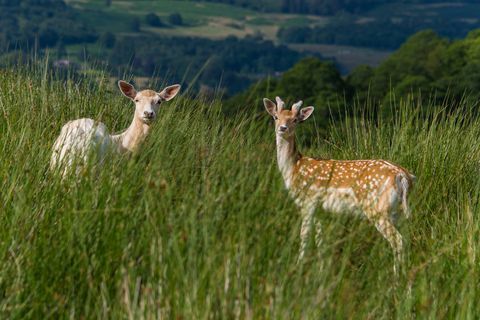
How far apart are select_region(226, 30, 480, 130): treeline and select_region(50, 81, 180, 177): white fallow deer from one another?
2515cm

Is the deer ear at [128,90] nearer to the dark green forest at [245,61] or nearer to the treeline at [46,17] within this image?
the dark green forest at [245,61]

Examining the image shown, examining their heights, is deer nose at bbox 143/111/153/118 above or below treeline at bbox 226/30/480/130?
above

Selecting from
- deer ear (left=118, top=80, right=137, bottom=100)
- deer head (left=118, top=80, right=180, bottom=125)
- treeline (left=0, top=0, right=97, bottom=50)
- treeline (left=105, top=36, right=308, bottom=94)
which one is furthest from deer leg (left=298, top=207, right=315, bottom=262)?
treeline (left=0, top=0, right=97, bottom=50)

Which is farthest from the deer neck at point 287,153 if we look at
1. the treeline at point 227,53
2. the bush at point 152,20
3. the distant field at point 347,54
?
the bush at point 152,20

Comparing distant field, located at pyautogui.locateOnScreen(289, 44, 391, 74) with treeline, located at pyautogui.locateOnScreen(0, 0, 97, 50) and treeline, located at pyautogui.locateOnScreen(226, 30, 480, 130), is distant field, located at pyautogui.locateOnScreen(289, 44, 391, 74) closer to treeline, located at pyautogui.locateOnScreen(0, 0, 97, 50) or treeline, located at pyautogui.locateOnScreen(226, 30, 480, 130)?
treeline, located at pyautogui.locateOnScreen(0, 0, 97, 50)

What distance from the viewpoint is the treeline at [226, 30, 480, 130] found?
136 feet

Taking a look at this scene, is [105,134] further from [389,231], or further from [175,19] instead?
[175,19]

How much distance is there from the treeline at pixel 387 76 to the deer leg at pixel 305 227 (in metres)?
27.1

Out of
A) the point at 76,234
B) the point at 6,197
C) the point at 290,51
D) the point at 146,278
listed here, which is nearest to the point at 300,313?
the point at 146,278

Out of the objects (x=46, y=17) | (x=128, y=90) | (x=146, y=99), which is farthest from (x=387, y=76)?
(x=46, y=17)

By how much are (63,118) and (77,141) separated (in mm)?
2052

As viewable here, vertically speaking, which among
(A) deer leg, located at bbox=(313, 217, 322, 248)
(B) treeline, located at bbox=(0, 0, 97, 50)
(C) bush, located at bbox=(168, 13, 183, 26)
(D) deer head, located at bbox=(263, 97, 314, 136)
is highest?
(A) deer leg, located at bbox=(313, 217, 322, 248)

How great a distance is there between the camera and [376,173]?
7020 millimetres

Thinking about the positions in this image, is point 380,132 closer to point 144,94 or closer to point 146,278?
point 144,94
